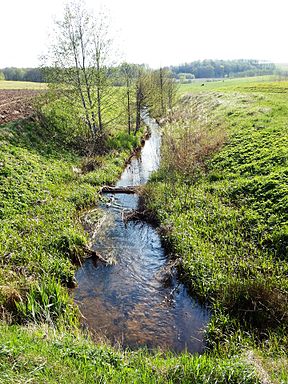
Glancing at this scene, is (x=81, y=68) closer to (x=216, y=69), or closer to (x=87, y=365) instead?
(x=87, y=365)

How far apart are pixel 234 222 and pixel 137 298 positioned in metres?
4.56

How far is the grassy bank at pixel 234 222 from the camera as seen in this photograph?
7504 millimetres

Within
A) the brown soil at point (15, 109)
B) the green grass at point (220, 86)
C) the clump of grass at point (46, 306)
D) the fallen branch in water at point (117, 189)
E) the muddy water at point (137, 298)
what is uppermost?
the green grass at point (220, 86)

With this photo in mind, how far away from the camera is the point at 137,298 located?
30.3ft

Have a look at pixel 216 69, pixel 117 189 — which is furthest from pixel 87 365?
pixel 216 69

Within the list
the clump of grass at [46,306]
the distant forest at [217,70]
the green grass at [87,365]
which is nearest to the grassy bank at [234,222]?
the green grass at [87,365]

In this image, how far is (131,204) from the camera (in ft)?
53.2

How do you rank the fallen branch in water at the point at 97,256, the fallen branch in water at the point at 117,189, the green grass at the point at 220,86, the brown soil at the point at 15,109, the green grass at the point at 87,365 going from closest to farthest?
the green grass at the point at 87,365 < the fallen branch in water at the point at 97,256 < the fallen branch in water at the point at 117,189 < the brown soil at the point at 15,109 < the green grass at the point at 220,86

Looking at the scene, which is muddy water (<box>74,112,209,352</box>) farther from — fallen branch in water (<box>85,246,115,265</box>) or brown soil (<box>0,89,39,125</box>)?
brown soil (<box>0,89,39,125</box>)

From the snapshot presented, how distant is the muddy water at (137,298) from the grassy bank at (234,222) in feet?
1.90

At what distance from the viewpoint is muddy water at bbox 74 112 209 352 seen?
780 cm

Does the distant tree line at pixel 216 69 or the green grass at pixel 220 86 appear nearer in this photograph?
the green grass at pixel 220 86

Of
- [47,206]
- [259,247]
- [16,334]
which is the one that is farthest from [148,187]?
[16,334]

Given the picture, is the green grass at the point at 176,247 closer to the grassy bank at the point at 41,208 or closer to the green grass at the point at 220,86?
the grassy bank at the point at 41,208
